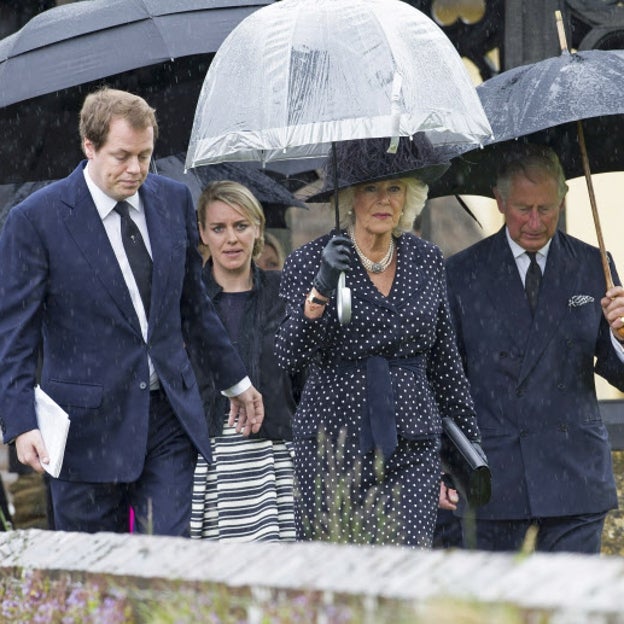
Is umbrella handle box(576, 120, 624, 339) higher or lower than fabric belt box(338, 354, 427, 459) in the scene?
higher

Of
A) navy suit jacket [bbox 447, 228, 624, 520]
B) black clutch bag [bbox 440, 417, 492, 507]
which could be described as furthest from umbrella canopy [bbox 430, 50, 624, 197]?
black clutch bag [bbox 440, 417, 492, 507]

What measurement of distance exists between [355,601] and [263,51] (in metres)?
3.54

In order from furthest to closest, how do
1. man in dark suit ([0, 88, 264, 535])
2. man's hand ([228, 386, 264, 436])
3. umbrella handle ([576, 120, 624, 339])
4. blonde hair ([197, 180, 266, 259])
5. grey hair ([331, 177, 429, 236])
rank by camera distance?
blonde hair ([197, 180, 266, 259]) < umbrella handle ([576, 120, 624, 339]) < man's hand ([228, 386, 264, 436]) < grey hair ([331, 177, 429, 236]) < man in dark suit ([0, 88, 264, 535])

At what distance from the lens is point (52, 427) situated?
572 cm

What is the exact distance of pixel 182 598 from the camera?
310cm

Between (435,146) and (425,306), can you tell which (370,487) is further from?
(435,146)

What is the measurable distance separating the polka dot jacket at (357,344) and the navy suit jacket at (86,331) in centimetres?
38

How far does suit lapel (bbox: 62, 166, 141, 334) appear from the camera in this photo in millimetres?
5805

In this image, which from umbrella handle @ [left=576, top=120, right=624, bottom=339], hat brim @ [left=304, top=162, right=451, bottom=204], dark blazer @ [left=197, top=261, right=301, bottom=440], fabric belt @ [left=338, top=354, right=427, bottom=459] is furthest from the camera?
dark blazer @ [left=197, top=261, right=301, bottom=440]

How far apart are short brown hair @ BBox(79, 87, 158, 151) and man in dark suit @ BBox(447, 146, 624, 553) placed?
1.70 metres

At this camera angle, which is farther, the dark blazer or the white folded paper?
the dark blazer

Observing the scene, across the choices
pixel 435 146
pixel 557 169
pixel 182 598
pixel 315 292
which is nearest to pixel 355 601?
pixel 182 598

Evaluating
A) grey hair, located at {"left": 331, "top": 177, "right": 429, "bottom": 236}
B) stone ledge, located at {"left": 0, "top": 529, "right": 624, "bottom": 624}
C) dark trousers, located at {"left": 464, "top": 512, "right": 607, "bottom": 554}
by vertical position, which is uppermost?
grey hair, located at {"left": 331, "top": 177, "right": 429, "bottom": 236}

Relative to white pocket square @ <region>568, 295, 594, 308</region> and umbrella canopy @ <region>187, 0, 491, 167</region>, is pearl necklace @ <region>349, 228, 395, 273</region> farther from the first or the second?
white pocket square @ <region>568, 295, 594, 308</region>
